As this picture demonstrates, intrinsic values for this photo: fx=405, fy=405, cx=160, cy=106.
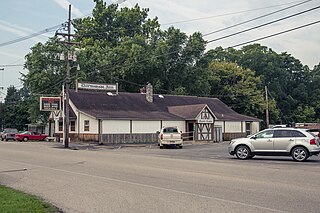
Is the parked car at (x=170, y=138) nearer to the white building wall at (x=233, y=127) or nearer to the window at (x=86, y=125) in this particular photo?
the window at (x=86, y=125)

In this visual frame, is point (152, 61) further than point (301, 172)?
Yes

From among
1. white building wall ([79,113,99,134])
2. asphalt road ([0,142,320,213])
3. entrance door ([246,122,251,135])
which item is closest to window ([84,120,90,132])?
white building wall ([79,113,99,134])

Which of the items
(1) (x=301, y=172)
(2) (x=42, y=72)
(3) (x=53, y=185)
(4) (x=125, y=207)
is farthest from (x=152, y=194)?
(2) (x=42, y=72)

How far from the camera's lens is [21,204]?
852cm

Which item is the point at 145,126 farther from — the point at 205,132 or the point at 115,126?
the point at 205,132

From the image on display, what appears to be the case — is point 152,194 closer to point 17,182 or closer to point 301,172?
point 17,182

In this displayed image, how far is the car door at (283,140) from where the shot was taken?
19.5 m

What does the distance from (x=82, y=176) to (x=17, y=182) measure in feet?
6.96

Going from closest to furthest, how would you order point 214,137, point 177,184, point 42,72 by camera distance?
1. point 177,184
2. point 214,137
3. point 42,72

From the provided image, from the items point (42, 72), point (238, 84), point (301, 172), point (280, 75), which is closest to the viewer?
point (301, 172)

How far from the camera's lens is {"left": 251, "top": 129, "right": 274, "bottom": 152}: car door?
19.9m

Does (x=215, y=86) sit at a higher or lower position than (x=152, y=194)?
higher

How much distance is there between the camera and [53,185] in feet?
38.9

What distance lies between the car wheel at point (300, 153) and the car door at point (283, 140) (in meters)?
0.33
